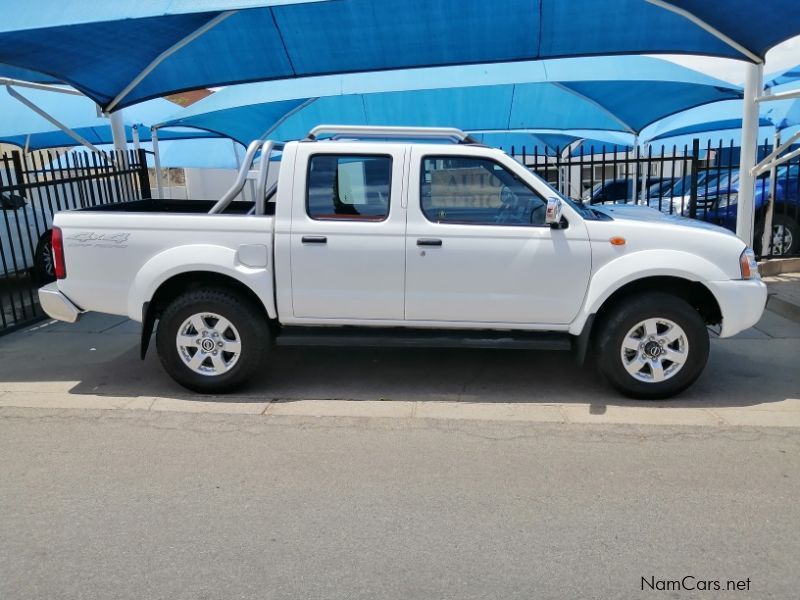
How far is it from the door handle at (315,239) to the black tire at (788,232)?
8.40 meters

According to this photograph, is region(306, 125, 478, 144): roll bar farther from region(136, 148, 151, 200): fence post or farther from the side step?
region(136, 148, 151, 200): fence post

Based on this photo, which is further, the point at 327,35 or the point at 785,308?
the point at 327,35

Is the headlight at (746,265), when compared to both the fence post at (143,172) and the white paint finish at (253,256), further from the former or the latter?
the fence post at (143,172)

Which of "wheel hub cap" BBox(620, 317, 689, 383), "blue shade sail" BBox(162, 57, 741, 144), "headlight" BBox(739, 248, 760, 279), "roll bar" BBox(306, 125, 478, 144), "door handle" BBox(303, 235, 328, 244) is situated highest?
"blue shade sail" BBox(162, 57, 741, 144)

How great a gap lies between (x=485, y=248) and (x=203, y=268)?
2164 millimetres

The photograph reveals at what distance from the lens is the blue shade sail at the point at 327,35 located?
6016mm

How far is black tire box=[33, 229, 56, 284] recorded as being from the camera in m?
9.16

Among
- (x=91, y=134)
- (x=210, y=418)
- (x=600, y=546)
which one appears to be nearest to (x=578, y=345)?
(x=600, y=546)

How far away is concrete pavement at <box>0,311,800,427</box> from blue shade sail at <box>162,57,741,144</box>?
656 cm

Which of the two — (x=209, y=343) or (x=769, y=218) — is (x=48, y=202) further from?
(x=769, y=218)

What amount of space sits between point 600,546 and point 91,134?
18.6 meters

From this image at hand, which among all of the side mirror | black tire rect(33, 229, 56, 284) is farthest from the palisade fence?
the side mirror

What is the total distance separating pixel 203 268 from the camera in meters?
4.95

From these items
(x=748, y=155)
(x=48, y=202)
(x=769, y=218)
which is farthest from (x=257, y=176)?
(x=769, y=218)
